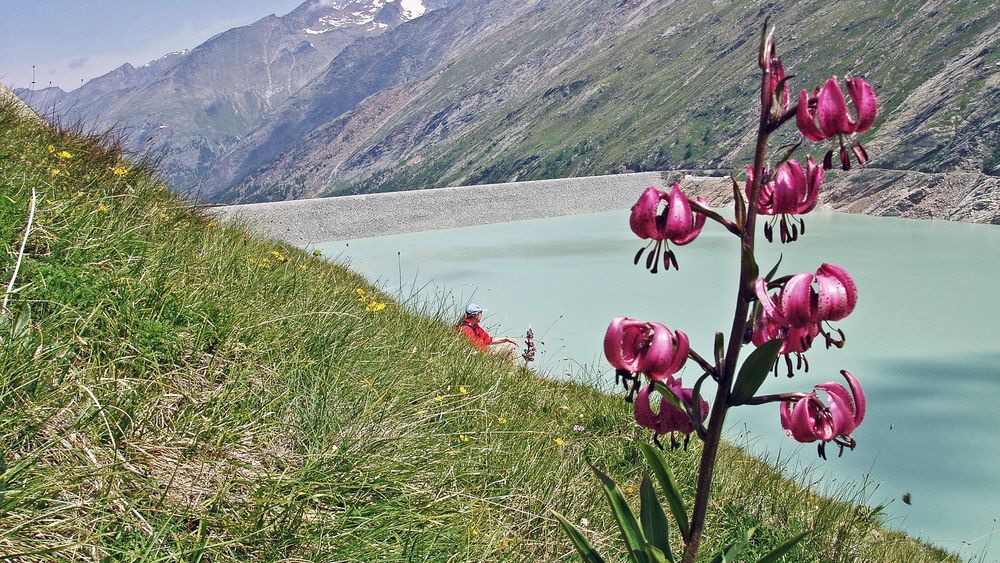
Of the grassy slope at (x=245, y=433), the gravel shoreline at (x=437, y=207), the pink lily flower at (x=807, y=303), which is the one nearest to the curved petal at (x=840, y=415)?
the pink lily flower at (x=807, y=303)

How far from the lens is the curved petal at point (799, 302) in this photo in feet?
4.54

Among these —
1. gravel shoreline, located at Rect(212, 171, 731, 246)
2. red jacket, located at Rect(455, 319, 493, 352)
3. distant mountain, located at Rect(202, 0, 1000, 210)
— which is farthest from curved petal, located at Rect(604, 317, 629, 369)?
gravel shoreline, located at Rect(212, 171, 731, 246)

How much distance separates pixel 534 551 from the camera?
8.68 ft

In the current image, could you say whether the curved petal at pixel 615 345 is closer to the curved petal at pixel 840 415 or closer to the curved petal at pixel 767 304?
the curved petal at pixel 767 304

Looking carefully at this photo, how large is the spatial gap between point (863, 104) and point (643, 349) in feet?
2.01

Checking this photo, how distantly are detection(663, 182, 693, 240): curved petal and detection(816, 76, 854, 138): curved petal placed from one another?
29 cm

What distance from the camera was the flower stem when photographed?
145 cm

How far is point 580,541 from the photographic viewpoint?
161 centimetres

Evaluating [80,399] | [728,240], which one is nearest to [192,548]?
[80,399]

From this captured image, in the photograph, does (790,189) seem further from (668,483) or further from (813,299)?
(668,483)

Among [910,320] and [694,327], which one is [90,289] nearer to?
[694,327]

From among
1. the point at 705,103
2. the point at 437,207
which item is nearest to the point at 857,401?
the point at 437,207

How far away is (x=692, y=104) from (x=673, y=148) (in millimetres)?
10791

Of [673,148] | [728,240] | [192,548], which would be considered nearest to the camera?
[192,548]
